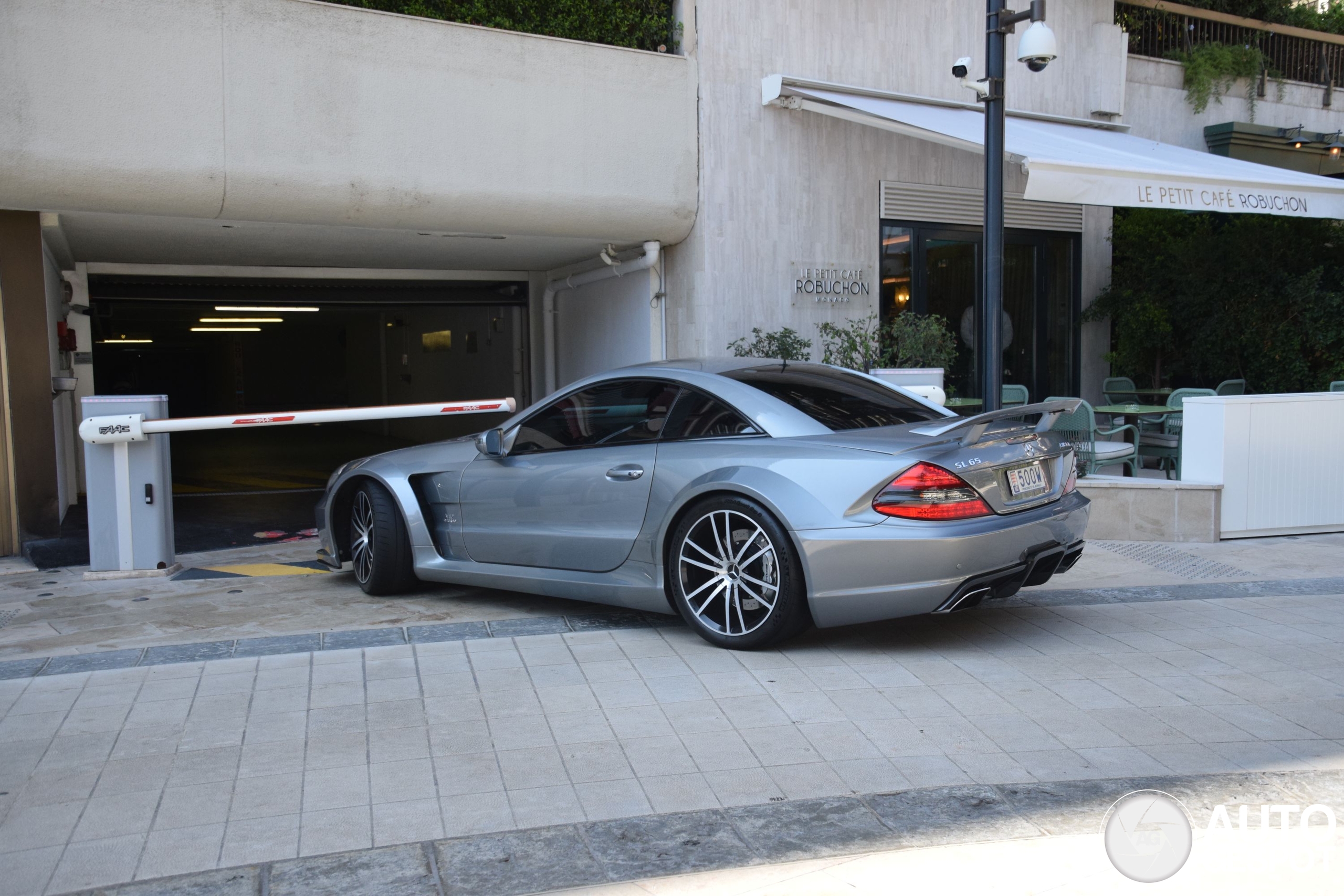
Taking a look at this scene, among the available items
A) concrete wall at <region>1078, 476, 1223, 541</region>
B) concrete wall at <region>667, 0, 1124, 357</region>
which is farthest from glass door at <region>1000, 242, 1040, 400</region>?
concrete wall at <region>1078, 476, 1223, 541</region>

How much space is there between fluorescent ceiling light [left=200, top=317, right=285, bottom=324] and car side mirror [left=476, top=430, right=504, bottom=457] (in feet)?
52.0

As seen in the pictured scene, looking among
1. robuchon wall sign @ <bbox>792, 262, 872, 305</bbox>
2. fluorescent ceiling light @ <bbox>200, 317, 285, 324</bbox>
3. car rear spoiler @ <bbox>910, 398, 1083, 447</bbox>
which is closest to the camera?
car rear spoiler @ <bbox>910, 398, 1083, 447</bbox>

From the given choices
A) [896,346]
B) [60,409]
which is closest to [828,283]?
[896,346]

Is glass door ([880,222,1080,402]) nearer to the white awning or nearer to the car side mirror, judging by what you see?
the white awning

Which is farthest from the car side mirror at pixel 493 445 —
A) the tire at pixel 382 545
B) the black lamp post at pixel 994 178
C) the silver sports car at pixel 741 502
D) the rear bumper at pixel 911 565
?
the black lamp post at pixel 994 178

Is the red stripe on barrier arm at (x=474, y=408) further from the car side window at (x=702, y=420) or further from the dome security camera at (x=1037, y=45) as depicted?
the dome security camera at (x=1037, y=45)

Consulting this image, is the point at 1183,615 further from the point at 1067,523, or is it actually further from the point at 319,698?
the point at 319,698

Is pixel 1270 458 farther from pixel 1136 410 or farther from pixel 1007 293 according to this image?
pixel 1007 293

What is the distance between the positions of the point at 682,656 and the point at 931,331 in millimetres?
6037

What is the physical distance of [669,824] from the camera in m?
3.17

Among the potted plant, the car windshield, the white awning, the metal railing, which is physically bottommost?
the car windshield

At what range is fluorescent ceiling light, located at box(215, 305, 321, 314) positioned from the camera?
49.5ft

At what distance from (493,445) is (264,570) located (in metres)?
→ 2.54

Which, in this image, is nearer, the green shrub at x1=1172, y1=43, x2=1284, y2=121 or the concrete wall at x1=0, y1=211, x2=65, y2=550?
the concrete wall at x1=0, y1=211, x2=65, y2=550
